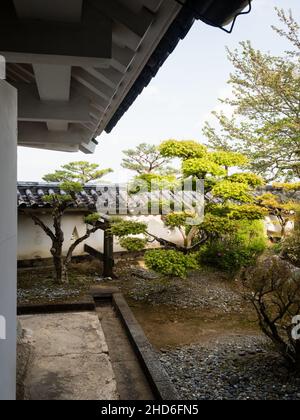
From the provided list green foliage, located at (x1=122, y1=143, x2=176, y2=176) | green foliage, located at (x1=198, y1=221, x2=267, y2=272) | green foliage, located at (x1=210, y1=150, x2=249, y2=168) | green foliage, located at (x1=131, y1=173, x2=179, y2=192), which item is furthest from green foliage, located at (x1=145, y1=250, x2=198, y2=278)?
green foliage, located at (x1=122, y1=143, x2=176, y2=176)

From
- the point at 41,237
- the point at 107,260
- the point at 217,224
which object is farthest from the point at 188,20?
the point at 41,237

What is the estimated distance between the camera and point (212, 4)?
1575 millimetres

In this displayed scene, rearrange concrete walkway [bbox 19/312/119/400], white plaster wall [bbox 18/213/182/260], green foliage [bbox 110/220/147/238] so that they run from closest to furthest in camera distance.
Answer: concrete walkway [bbox 19/312/119/400]
green foliage [bbox 110/220/147/238]
white plaster wall [bbox 18/213/182/260]

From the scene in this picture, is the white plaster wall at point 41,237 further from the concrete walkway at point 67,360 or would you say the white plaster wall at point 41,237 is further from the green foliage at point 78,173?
the concrete walkway at point 67,360

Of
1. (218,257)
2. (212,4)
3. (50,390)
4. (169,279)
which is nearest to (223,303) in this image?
(169,279)

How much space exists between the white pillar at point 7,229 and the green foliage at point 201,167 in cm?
516

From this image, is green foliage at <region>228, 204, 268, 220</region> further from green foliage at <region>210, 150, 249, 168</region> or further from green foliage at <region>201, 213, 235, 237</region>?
green foliage at <region>210, 150, 249, 168</region>

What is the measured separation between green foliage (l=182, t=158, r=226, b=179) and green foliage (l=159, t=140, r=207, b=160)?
316 millimetres

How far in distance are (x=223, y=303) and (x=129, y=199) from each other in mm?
5512

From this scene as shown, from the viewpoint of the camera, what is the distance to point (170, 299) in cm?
775

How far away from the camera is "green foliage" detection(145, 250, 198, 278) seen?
705 cm

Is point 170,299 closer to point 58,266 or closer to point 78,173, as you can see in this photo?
point 58,266

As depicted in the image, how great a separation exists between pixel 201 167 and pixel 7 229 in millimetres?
5501
